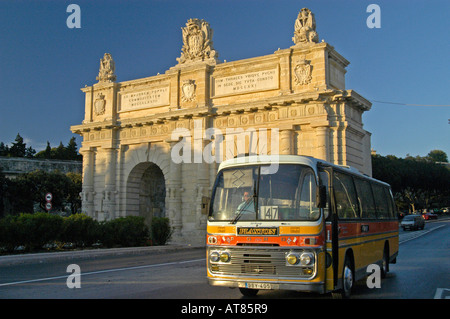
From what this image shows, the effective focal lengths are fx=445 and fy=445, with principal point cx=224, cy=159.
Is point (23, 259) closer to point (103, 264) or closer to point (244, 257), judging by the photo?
point (103, 264)

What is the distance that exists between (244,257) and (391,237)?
650cm

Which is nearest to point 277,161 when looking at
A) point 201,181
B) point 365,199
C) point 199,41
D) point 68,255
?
point 365,199

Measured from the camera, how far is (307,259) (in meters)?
7.50

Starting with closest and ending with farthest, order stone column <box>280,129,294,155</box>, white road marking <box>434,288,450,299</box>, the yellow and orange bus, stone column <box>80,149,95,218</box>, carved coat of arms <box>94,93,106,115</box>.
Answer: the yellow and orange bus < white road marking <box>434,288,450,299</box> < stone column <box>280,129,294,155</box> < stone column <box>80,149,95,218</box> < carved coat of arms <box>94,93,106,115</box>

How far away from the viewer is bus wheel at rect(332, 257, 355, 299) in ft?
27.2

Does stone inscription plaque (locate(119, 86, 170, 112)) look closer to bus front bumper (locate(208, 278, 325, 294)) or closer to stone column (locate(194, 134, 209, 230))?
stone column (locate(194, 134, 209, 230))

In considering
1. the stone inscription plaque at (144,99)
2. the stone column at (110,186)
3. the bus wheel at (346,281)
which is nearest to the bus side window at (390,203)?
the bus wheel at (346,281)

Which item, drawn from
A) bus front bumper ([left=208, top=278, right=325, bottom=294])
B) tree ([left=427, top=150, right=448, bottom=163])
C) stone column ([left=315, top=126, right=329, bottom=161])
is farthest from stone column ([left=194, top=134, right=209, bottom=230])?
tree ([left=427, top=150, right=448, bottom=163])

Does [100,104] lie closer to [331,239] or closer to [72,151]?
[331,239]

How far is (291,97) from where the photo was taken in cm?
2320

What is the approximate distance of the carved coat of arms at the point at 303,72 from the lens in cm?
2336

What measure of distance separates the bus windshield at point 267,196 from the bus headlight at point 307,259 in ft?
2.00

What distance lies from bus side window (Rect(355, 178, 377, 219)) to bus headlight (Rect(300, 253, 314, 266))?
2851 mm

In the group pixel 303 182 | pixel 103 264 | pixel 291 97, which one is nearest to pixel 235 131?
pixel 291 97
